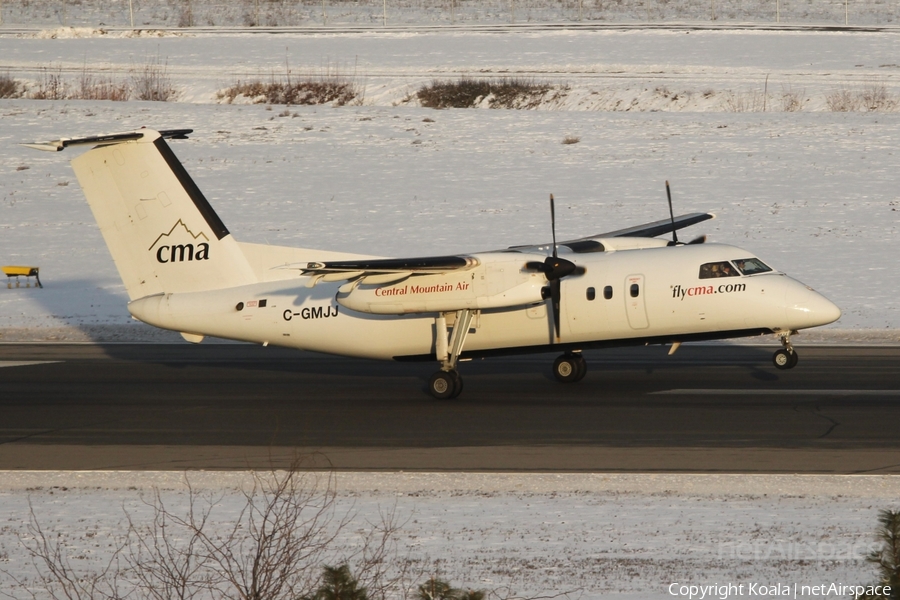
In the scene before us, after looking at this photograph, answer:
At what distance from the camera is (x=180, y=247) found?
18.1 meters

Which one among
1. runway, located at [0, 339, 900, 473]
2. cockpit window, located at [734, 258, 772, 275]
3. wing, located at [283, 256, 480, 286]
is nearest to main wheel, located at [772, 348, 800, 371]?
runway, located at [0, 339, 900, 473]

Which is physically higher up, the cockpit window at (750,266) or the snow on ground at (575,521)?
the cockpit window at (750,266)

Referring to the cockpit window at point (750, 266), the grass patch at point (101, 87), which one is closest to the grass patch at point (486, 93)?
the grass patch at point (101, 87)

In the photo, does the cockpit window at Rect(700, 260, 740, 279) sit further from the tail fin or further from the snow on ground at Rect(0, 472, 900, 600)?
the tail fin

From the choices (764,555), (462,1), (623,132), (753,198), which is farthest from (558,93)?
(764,555)

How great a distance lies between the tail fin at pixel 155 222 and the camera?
707 inches

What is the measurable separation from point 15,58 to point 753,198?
38.4m

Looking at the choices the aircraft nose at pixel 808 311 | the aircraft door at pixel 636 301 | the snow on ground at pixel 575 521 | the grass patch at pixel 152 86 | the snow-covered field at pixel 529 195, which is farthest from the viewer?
the grass patch at pixel 152 86

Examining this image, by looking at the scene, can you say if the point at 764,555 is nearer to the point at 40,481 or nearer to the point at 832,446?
the point at 832,446

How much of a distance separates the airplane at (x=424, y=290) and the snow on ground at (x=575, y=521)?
184 inches

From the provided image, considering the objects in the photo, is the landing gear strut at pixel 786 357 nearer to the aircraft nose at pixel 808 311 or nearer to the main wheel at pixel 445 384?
the aircraft nose at pixel 808 311

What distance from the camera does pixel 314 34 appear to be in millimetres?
55000

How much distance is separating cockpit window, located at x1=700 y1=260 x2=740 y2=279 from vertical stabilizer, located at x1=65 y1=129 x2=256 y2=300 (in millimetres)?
7653

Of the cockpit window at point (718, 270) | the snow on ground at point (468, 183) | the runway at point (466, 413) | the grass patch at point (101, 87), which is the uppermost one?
the grass patch at point (101, 87)
